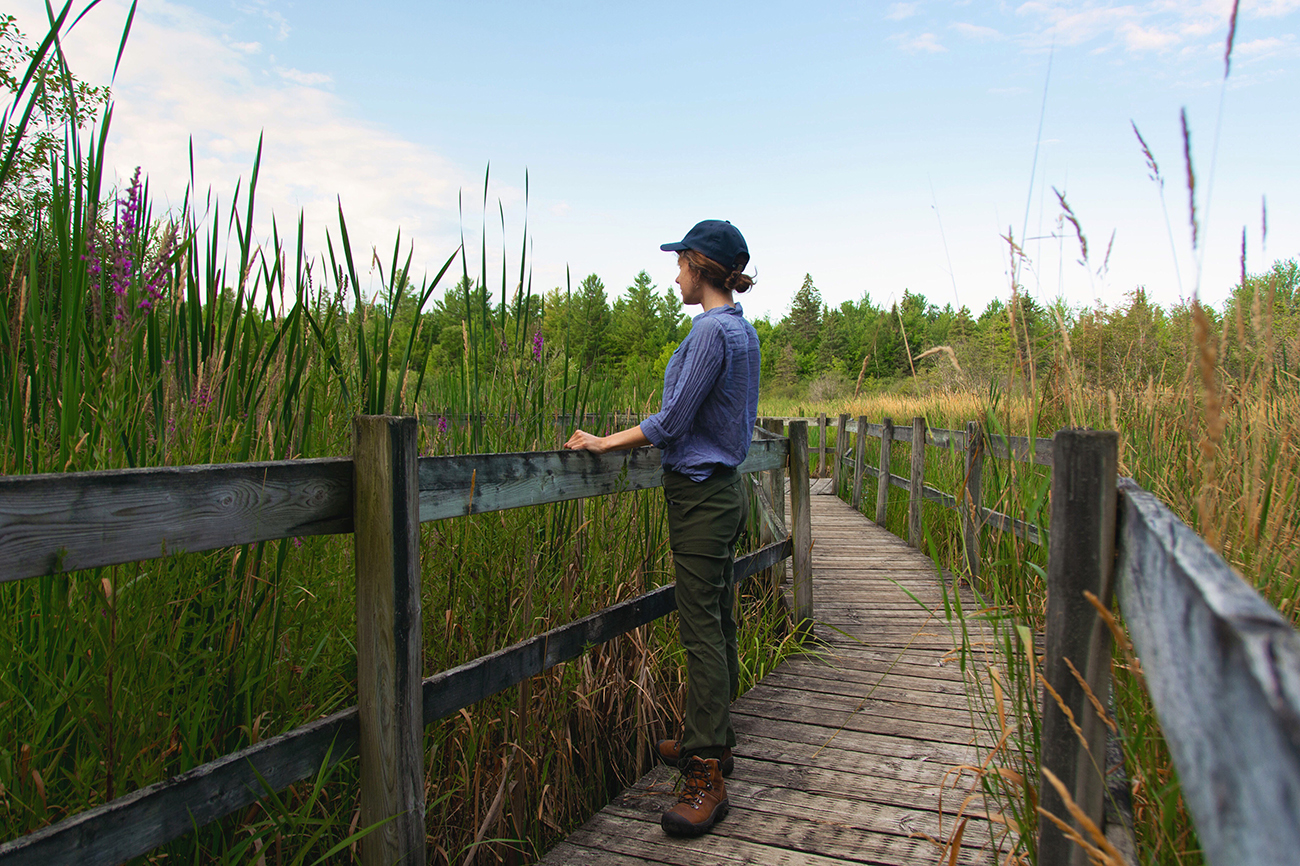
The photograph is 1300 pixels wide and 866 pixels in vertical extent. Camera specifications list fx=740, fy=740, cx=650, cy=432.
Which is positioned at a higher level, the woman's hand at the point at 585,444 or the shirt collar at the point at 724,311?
the shirt collar at the point at 724,311

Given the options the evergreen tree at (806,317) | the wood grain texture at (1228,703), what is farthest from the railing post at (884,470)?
the evergreen tree at (806,317)

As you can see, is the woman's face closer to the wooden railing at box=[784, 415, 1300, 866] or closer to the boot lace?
the wooden railing at box=[784, 415, 1300, 866]

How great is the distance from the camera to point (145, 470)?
1300 millimetres

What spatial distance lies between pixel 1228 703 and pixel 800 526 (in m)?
4.07

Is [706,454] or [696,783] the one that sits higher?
[706,454]

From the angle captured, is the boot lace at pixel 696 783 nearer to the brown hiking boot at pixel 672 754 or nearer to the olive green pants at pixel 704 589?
the olive green pants at pixel 704 589

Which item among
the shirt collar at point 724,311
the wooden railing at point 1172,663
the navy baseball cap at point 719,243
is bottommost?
the wooden railing at point 1172,663

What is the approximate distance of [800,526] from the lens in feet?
15.0

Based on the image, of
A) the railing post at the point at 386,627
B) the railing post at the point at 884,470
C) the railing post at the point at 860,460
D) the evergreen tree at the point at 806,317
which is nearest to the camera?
the railing post at the point at 386,627

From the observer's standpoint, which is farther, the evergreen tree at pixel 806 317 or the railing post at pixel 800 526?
the evergreen tree at pixel 806 317

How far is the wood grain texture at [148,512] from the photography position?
1.15m

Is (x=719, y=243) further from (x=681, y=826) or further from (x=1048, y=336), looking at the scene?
(x=681, y=826)

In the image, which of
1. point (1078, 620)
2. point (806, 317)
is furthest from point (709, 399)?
point (806, 317)

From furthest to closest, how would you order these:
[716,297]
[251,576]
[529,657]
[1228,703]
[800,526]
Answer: [800,526] < [716,297] < [529,657] < [251,576] < [1228,703]
